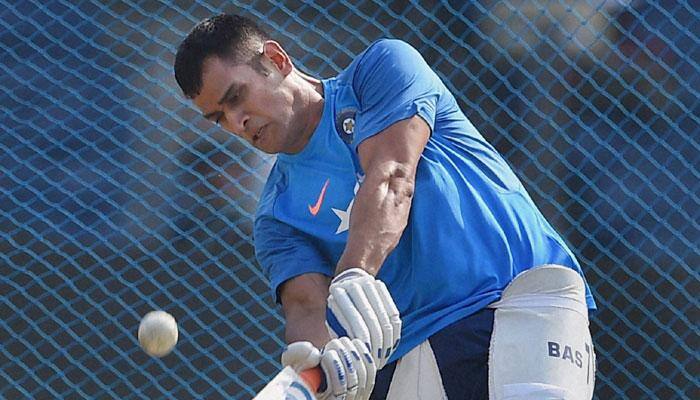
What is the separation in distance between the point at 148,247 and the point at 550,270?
7.76 ft

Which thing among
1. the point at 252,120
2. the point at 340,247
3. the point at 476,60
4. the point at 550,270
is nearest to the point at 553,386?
the point at 550,270

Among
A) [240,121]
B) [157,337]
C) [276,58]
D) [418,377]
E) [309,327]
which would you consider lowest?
[157,337]

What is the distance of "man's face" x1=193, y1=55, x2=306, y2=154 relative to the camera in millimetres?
3305

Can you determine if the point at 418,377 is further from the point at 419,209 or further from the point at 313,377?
the point at 313,377

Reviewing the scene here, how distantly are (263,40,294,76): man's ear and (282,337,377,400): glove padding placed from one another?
101 centimetres

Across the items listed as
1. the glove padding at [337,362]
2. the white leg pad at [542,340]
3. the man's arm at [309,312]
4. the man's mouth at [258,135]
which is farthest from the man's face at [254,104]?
the glove padding at [337,362]

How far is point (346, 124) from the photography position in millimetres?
3316

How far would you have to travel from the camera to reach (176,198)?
4.99 metres

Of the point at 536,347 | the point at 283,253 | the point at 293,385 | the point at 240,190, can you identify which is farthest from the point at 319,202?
the point at 240,190

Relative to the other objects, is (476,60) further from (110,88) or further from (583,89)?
(110,88)

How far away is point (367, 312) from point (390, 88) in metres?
0.76

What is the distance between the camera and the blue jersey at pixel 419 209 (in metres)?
3.07

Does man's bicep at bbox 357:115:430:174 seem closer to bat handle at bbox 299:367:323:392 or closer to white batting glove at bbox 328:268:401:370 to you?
white batting glove at bbox 328:268:401:370

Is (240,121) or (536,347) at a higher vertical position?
(536,347)
